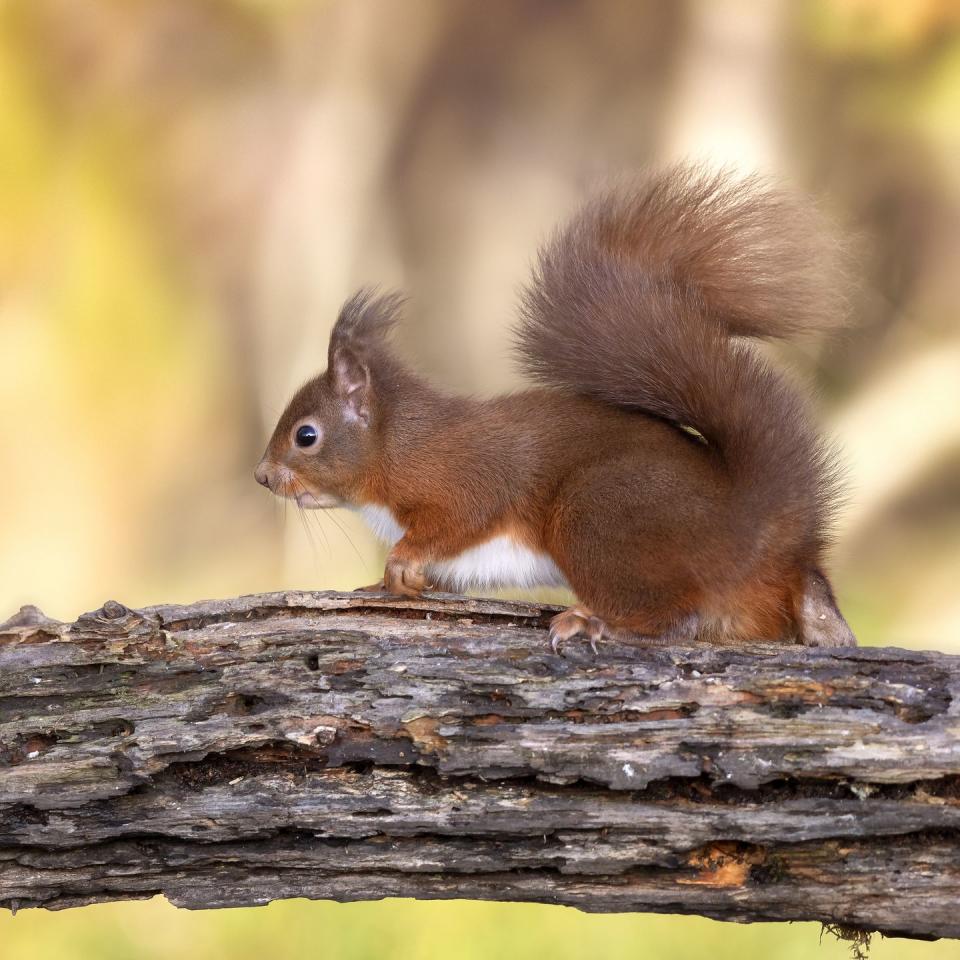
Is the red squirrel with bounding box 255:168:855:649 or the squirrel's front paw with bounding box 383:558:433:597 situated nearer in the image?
the red squirrel with bounding box 255:168:855:649

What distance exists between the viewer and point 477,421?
250 cm

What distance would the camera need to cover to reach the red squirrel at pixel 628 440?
220cm

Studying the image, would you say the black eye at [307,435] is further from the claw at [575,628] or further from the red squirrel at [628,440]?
the claw at [575,628]

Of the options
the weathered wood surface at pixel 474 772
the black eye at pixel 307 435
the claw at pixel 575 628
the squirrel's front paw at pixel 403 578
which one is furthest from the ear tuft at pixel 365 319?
the claw at pixel 575 628

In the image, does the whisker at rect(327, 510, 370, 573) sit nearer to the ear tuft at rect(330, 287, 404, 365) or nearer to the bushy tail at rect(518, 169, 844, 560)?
the ear tuft at rect(330, 287, 404, 365)

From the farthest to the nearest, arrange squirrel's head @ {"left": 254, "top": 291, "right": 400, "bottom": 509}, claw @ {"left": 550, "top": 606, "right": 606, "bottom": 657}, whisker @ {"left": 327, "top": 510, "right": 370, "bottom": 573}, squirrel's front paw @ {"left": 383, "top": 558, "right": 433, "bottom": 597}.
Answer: whisker @ {"left": 327, "top": 510, "right": 370, "bottom": 573} → squirrel's head @ {"left": 254, "top": 291, "right": 400, "bottom": 509} → squirrel's front paw @ {"left": 383, "top": 558, "right": 433, "bottom": 597} → claw @ {"left": 550, "top": 606, "right": 606, "bottom": 657}

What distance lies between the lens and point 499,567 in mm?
2410

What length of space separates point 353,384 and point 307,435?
0.48 feet

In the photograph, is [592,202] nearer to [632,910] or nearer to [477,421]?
[477,421]

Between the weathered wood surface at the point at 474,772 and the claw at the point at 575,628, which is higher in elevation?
the claw at the point at 575,628

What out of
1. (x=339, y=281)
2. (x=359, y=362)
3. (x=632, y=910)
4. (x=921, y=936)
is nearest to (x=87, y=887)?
(x=632, y=910)

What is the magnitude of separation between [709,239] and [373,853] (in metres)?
1.34

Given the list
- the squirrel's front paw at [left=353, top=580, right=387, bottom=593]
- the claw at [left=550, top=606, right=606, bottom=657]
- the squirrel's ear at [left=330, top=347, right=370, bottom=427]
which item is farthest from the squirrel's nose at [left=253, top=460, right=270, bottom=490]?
the claw at [left=550, top=606, right=606, bottom=657]

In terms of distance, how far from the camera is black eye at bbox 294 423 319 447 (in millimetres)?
2514
